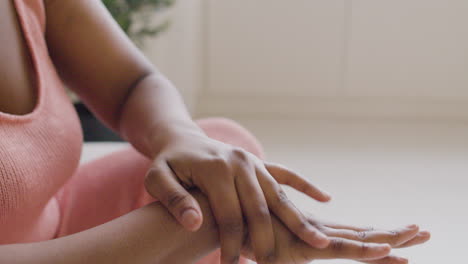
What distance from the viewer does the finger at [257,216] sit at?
66 cm

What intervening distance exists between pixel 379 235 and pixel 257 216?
0.47 ft

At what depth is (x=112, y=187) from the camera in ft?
2.92


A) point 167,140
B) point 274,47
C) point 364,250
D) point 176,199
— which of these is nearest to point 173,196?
point 176,199

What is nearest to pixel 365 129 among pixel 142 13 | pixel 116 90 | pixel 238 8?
pixel 238 8

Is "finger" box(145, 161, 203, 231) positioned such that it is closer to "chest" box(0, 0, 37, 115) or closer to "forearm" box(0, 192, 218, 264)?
"forearm" box(0, 192, 218, 264)

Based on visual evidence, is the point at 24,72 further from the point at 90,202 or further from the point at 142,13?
the point at 142,13

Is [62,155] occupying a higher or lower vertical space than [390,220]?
higher

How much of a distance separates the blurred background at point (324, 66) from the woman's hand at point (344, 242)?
1939mm

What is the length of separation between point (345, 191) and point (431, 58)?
153cm

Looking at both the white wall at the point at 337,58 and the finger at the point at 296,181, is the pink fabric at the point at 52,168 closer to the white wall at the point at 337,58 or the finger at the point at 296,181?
the finger at the point at 296,181

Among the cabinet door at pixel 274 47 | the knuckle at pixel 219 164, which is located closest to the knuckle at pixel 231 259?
the knuckle at pixel 219 164

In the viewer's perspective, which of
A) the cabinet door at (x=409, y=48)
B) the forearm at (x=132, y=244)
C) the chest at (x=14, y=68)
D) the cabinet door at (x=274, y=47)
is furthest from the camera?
the cabinet door at (x=274, y=47)

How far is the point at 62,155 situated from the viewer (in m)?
0.76

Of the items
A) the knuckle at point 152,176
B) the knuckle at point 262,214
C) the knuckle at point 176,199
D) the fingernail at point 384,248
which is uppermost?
the knuckle at point 152,176
